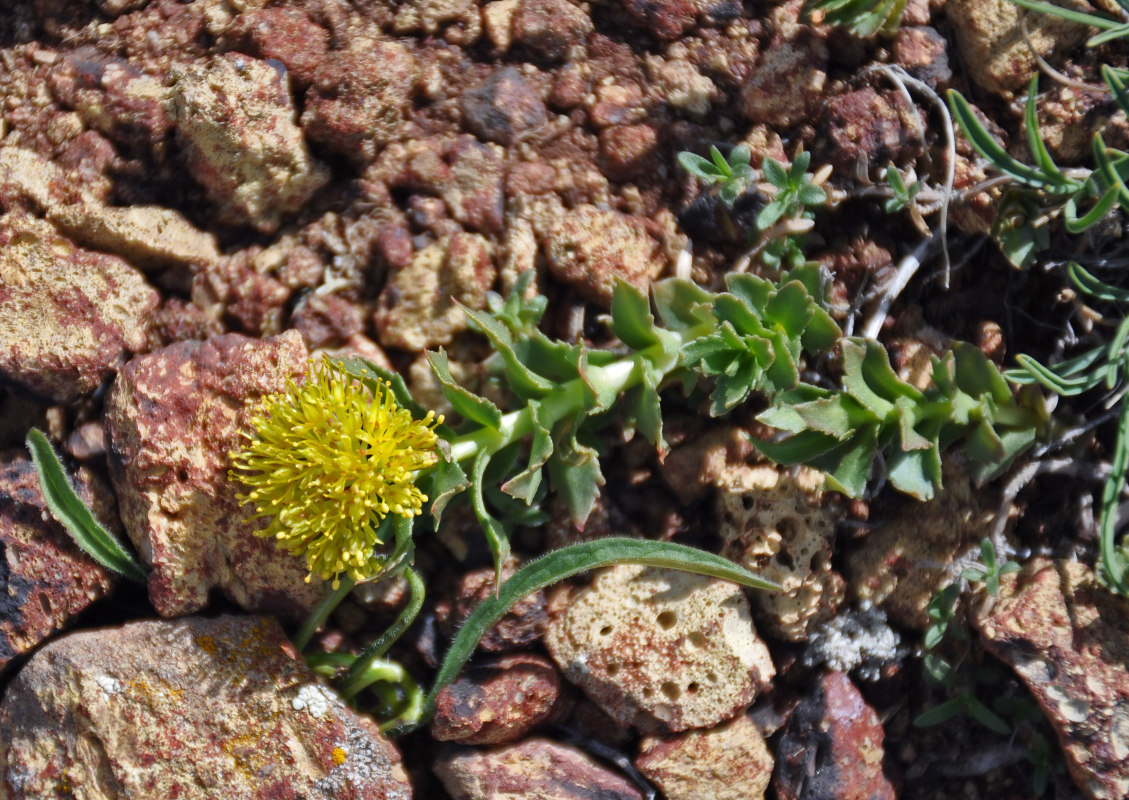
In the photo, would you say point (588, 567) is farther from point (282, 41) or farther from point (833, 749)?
point (282, 41)

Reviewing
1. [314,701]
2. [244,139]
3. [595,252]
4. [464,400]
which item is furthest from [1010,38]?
[314,701]

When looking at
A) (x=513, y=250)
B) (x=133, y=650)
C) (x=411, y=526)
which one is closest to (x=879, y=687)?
(x=411, y=526)

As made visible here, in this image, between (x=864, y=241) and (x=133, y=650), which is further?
(x=864, y=241)

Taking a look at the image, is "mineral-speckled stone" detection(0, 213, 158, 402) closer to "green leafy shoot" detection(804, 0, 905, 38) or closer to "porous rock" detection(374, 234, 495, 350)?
"porous rock" detection(374, 234, 495, 350)

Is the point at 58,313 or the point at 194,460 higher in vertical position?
the point at 58,313

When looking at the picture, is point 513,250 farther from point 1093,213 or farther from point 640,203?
point 1093,213

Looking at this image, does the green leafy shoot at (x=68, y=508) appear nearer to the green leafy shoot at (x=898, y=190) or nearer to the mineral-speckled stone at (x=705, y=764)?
the mineral-speckled stone at (x=705, y=764)

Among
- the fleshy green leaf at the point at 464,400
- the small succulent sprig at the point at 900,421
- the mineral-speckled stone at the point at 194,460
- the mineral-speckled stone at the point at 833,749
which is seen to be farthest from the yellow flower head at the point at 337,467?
the mineral-speckled stone at the point at 833,749
